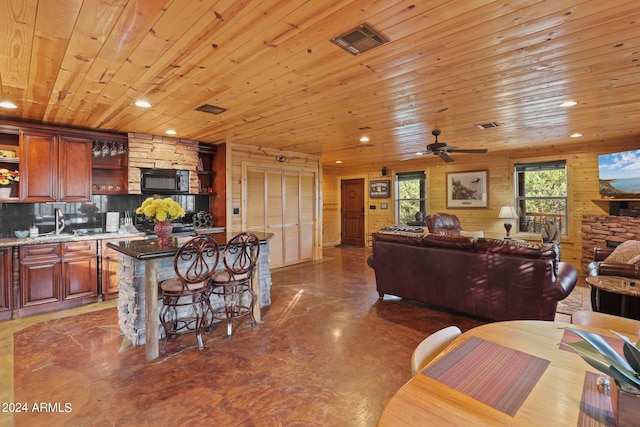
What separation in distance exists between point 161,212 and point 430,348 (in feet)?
9.34

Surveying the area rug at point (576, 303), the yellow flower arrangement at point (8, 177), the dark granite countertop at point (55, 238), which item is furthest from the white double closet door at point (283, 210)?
the area rug at point (576, 303)

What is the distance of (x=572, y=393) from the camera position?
967 mm

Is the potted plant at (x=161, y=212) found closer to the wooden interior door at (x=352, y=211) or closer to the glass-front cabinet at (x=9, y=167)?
the glass-front cabinet at (x=9, y=167)

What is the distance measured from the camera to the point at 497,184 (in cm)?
697

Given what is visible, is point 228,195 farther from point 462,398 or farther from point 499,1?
point 462,398

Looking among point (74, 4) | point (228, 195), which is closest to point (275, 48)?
point (74, 4)

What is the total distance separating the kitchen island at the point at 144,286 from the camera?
277cm

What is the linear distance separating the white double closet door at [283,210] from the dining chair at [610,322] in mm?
5002

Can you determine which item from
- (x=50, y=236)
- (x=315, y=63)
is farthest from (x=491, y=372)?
(x=50, y=236)

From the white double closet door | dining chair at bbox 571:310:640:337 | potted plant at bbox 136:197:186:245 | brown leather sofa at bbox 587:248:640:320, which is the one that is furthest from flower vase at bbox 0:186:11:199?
brown leather sofa at bbox 587:248:640:320

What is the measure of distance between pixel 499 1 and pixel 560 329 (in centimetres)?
171

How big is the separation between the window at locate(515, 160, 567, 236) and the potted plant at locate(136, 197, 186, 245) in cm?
683

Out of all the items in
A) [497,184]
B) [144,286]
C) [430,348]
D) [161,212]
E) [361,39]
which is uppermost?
[361,39]

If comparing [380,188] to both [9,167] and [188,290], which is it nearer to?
[188,290]
